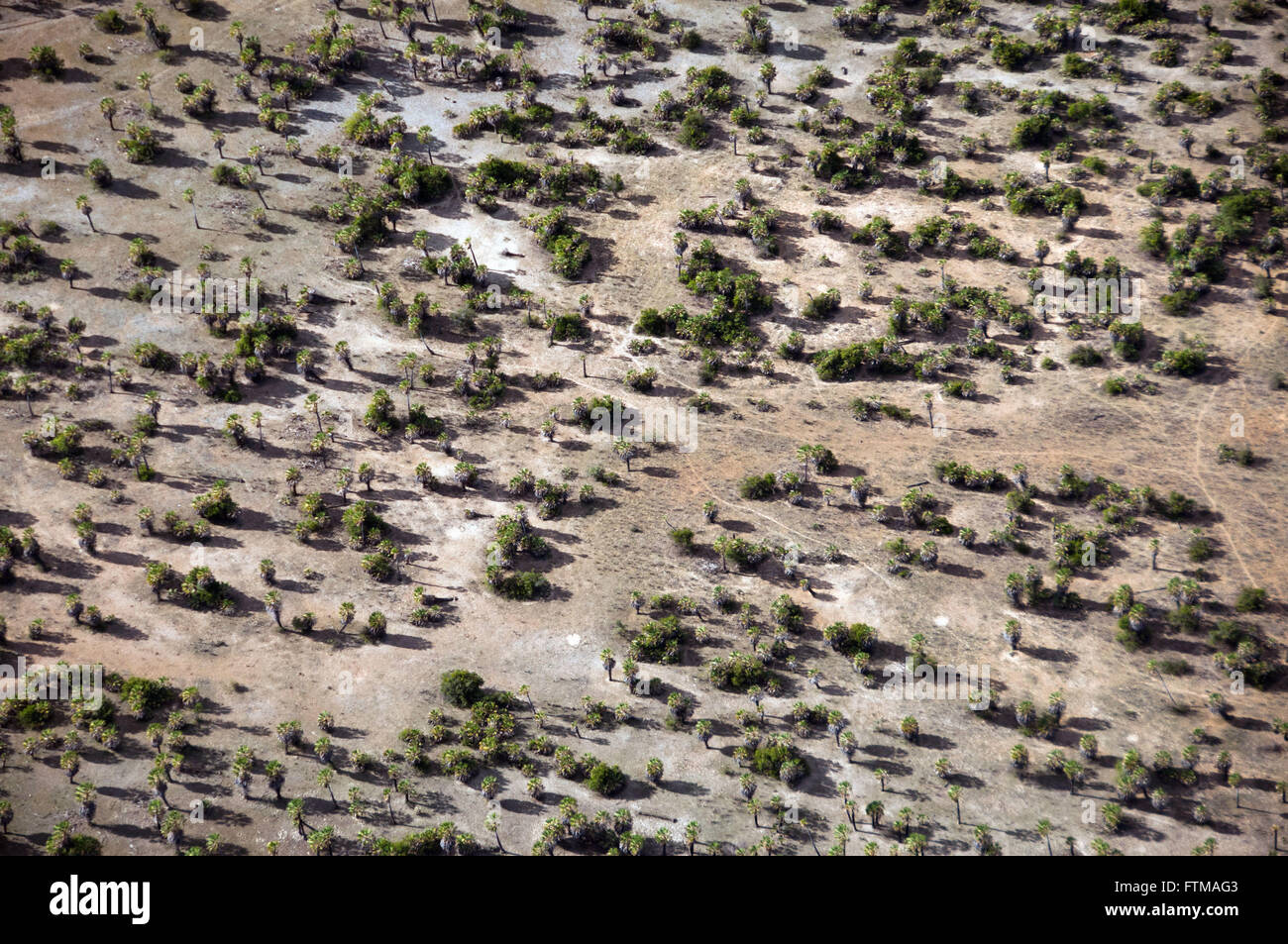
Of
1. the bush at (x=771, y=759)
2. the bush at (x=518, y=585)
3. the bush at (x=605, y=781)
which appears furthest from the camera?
the bush at (x=518, y=585)

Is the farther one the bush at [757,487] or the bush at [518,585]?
the bush at [757,487]

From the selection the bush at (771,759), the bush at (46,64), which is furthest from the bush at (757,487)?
the bush at (46,64)

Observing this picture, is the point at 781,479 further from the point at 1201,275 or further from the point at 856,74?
the point at 856,74

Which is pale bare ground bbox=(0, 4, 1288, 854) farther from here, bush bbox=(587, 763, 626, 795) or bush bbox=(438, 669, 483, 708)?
bush bbox=(438, 669, 483, 708)

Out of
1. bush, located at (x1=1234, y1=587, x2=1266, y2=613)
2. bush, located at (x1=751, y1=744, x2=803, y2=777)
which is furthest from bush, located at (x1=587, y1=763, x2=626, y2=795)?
bush, located at (x1=1234, y1=587, x2=1266, y2=613)

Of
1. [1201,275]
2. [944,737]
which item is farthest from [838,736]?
[1201,275]

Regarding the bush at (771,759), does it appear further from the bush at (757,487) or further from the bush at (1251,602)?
the bush at (1251,602)
